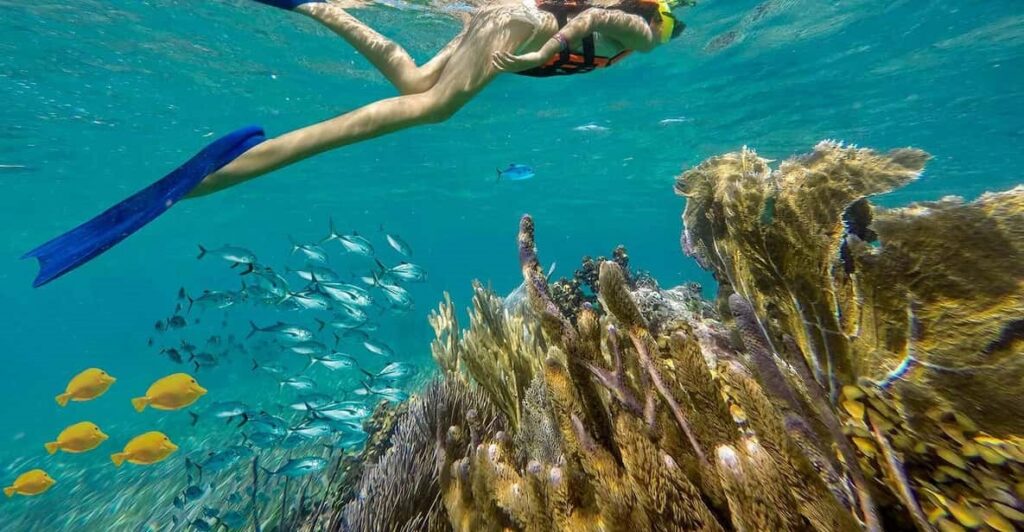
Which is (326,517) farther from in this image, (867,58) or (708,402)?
(867,58)

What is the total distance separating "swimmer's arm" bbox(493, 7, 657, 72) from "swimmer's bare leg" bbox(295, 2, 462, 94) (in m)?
0.97

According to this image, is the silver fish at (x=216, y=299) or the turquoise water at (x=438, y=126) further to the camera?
the turquoise water at (x=438, y=126)

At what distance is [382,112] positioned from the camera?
4.34 m

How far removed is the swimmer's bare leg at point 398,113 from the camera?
13.2ft

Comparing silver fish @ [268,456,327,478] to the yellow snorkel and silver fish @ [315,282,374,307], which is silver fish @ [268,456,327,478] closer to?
silver fish @ [315,282,374,307]

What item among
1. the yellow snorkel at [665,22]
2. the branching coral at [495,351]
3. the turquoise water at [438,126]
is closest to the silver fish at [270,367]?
the turquoise water at [438,126]

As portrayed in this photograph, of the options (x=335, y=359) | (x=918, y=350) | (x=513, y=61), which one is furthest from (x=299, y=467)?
(x=918, y=350)

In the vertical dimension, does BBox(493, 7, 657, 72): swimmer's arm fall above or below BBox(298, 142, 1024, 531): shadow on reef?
above

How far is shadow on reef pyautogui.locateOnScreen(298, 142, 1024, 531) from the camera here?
1.45m

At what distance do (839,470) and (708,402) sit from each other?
1.35 feet

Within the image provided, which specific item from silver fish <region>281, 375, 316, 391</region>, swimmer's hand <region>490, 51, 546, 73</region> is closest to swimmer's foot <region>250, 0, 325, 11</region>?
swimmer's hand <region>490, 51, 546, 73</region>

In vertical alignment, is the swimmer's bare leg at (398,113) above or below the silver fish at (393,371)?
above

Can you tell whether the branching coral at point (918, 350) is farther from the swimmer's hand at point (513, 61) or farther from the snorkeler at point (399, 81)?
the snorkeler at point (399, 81)

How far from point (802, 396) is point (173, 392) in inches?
378
